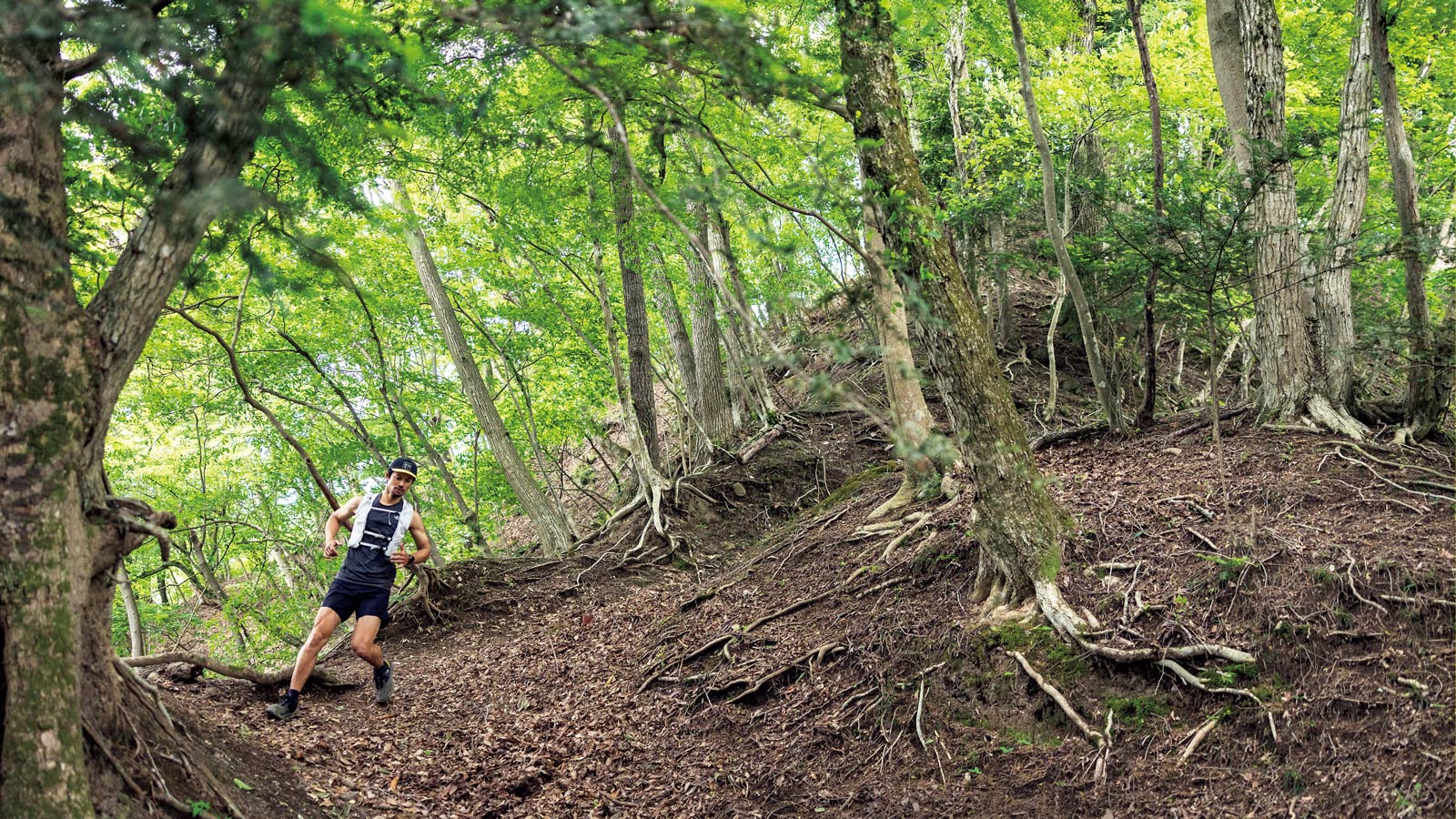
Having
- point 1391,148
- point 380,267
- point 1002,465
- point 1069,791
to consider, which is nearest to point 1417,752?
point 1069,791

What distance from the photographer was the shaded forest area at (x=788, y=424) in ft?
9.11

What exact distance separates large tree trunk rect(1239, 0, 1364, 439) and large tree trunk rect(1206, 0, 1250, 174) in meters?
0.25

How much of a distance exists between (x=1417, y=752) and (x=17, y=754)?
5.14 meters

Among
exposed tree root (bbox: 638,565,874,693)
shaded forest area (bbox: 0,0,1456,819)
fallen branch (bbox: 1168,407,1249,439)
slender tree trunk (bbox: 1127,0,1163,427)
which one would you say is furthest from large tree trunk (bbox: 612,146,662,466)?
fallen branch (bbox: 1168,407,1249,439)

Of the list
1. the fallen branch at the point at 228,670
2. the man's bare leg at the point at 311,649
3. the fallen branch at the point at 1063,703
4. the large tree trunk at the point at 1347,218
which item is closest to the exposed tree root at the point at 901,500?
the fallen branch at the point at 1063,703

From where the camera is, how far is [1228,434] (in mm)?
6582

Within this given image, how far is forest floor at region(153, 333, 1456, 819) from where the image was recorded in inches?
151

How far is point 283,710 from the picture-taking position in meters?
5.57

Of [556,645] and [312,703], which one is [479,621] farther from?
[312,703]

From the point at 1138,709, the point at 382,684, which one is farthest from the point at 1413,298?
the point at 382,684

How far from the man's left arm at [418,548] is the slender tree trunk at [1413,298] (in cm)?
718

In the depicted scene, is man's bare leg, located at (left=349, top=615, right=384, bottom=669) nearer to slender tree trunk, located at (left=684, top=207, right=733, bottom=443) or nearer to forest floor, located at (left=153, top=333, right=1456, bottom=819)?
forest floor, located at (left=153, top=333, right=1456, bottom=819)

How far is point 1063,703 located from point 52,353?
15.7 feet

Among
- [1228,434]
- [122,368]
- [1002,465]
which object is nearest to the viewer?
[122,368]
